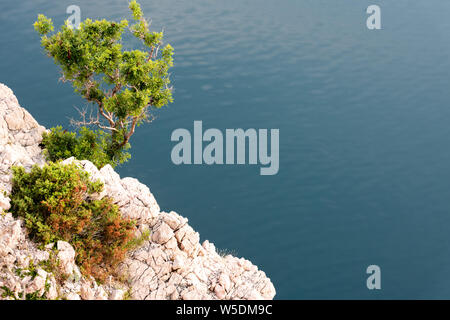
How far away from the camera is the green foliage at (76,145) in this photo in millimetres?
25875

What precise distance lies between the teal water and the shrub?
15.0 metres

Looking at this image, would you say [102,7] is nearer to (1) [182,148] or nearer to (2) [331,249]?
(1) [182,148]

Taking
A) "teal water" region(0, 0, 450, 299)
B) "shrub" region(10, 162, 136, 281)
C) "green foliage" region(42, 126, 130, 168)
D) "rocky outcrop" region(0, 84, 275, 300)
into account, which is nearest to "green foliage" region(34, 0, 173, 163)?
"green foliage" region(42, 126, 130, 168)

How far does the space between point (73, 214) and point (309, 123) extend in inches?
1298

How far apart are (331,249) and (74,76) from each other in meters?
21.0

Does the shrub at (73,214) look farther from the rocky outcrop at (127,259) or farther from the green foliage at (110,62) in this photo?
the green foliage at (110,62)

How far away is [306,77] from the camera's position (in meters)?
56.1

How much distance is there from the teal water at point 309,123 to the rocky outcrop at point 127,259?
949cm

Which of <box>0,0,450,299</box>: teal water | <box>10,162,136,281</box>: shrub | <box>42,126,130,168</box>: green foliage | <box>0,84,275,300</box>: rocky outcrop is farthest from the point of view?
<box>0,0,450,299</box>: teal water

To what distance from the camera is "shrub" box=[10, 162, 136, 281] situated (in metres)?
19.2

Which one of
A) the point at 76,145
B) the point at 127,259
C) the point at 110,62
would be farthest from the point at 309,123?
the point at 127,259

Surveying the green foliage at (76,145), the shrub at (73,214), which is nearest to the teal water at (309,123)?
the green foliage at (76,145)

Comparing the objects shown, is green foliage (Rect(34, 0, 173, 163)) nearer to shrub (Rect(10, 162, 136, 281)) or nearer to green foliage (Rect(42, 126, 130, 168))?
green foliage (Rect(42, 126, 130, 168))

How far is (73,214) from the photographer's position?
20047mm
